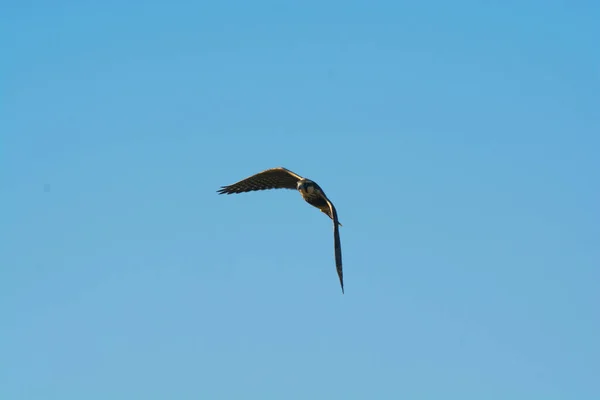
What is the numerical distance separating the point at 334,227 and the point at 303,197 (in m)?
6.55

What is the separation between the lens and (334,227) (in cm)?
4072

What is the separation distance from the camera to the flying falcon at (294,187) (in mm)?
40406

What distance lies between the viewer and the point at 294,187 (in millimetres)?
51500

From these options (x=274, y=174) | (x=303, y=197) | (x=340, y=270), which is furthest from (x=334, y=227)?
(x=274, y=174)

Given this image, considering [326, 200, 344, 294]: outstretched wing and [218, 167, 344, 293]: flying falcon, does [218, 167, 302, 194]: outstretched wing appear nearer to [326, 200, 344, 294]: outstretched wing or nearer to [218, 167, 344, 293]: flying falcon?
[218, 167, 344, 293]: flying falcon

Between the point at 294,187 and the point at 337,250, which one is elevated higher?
the point at 294,187

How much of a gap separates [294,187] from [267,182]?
137 cm

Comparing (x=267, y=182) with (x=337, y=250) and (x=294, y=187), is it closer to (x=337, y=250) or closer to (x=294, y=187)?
(x=294, y=187)

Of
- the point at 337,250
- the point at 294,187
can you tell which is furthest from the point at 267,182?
the point at 337,250

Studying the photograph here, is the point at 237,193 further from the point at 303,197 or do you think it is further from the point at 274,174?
the point at 303,197

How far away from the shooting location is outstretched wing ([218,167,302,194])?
5066cm

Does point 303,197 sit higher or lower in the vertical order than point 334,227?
higher

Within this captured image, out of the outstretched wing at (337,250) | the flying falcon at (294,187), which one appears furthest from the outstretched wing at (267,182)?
the outstretched wing at (337,250)

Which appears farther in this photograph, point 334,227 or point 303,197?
point 303,197
